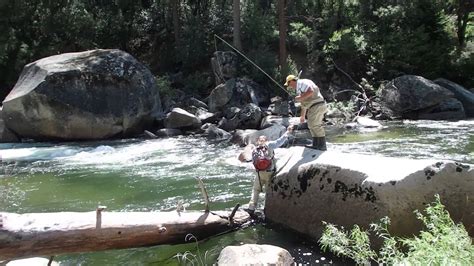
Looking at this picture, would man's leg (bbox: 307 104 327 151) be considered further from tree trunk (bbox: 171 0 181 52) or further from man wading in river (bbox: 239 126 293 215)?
tree trunk (bbox: 171 0 181 52)

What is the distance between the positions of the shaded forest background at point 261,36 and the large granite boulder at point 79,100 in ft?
13.5

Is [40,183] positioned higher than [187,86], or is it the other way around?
[187,86]

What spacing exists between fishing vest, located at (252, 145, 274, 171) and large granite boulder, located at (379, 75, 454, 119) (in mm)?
12761

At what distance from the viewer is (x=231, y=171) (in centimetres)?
1088

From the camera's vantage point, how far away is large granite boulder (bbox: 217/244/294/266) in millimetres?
4875

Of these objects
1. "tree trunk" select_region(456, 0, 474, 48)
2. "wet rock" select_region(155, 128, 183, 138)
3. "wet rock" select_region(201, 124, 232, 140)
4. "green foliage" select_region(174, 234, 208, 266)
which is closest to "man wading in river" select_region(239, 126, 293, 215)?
"green foliage" select_region(174, 234, 208, 266)

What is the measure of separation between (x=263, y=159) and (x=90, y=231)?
2625 mm

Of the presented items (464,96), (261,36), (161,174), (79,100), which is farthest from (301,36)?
(161,174)

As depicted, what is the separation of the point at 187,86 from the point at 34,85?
8092 mm

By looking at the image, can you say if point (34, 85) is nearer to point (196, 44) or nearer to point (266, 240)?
point (196, 44)

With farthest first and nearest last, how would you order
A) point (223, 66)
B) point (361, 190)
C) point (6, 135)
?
point (223, 66) < point (6, 135) < point (361, 190)

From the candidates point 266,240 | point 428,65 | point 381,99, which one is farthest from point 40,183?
point 428,65

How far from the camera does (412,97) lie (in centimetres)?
1822

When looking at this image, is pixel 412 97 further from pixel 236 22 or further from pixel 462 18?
pixel 462 18
